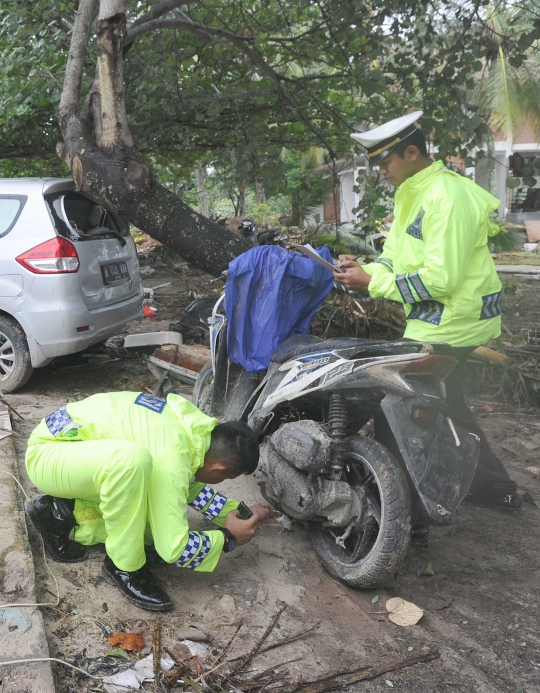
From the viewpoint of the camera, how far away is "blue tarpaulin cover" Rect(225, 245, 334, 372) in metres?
3.99

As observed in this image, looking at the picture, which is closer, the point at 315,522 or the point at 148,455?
the point at 148,455

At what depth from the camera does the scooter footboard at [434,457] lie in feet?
9.33

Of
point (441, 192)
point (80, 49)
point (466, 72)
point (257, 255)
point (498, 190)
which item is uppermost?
point (80, 49)

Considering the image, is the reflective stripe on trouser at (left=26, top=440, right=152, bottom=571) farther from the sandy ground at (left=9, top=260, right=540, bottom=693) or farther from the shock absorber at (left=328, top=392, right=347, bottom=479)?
the shock absorber at (left=328, top=392, right=347, bottom=479)

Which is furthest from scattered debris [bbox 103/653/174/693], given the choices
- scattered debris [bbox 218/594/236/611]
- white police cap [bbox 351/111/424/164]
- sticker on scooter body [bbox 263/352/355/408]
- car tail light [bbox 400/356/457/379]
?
white police cap [bbox 351/111/424/164]

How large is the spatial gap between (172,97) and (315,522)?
6035 mm

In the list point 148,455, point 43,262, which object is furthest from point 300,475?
point 43,262

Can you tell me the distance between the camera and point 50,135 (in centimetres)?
961

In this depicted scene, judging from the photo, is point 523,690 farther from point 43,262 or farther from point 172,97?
point 172,97

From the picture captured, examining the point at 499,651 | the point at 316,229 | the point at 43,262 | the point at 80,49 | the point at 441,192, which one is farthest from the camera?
the point at 316,229

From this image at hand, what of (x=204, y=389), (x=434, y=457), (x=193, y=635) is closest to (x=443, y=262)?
(x=434, y=457)

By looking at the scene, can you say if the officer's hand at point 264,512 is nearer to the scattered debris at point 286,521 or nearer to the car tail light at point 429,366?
the scattered debris at point 286,521

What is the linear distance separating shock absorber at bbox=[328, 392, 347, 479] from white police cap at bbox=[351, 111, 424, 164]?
1.24 m

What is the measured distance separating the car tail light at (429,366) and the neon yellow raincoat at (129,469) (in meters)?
0.89
